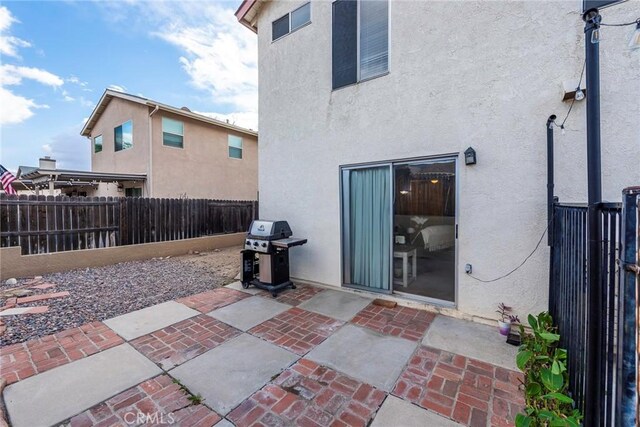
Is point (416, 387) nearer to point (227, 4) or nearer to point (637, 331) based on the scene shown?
point (637, 331)

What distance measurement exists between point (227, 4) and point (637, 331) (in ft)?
31.3

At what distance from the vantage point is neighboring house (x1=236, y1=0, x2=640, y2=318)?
3.16 metres

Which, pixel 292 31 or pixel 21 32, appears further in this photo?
pixel 21 32

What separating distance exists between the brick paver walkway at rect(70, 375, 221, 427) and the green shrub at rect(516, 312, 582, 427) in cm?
241

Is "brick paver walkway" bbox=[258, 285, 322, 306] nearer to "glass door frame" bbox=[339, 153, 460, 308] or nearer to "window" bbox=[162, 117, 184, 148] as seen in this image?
"glass door frame" bbox=[339, 153, 460, 308]

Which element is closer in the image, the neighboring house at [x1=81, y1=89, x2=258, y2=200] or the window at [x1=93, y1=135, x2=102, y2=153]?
the neighboring house at [x1=81, y1=89, x2=258, y2=200]

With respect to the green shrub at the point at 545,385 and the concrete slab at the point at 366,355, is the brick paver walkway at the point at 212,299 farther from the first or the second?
the green shrub at the point at 545,385

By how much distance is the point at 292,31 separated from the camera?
18.7 feet

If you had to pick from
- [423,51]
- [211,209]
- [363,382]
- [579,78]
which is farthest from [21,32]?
[579,78]

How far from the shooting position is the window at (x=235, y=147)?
45.6ft

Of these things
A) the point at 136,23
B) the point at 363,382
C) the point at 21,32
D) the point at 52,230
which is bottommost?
the point at 363,382

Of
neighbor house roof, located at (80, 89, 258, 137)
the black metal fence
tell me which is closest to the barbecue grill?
the black metal fence

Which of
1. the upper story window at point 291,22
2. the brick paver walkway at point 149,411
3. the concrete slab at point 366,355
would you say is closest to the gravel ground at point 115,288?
the brick paver walkway at point 149,411

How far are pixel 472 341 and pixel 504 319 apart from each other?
26.3 inches
